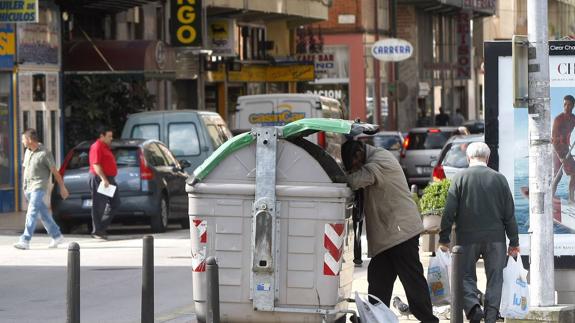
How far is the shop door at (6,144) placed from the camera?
28.9 metres

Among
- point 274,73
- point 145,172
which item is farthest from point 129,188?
point 274,73

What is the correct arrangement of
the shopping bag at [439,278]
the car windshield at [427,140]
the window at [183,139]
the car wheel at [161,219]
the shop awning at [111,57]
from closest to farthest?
the shopping bag at [439,278] → the car wheel at [161,219] → the window at [183,139] → the shop awning at [111,57] → the car windshield at [427,140]

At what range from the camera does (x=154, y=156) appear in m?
23.7

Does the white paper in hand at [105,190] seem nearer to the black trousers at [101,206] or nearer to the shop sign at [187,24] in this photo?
the black trousers at [101,206]

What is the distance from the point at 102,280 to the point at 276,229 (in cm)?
629

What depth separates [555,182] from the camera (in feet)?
42.3

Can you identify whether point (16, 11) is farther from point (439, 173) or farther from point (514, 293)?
point (514, 293)

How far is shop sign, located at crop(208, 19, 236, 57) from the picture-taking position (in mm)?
40938

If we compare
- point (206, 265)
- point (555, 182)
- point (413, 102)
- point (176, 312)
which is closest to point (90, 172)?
point (176, 312)

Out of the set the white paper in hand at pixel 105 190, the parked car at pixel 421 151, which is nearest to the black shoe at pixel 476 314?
the white paper in hand at pixel 105 190

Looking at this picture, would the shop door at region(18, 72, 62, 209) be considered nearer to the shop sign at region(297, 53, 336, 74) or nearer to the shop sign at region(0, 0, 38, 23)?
the shop sign at region(0, 0, 38, 23)

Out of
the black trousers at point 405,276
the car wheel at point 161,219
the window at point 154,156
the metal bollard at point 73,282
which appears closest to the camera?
the metal bollard at point 73,282

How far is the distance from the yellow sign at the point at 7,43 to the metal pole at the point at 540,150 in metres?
17.8

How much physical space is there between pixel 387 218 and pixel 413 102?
50.9 metres
